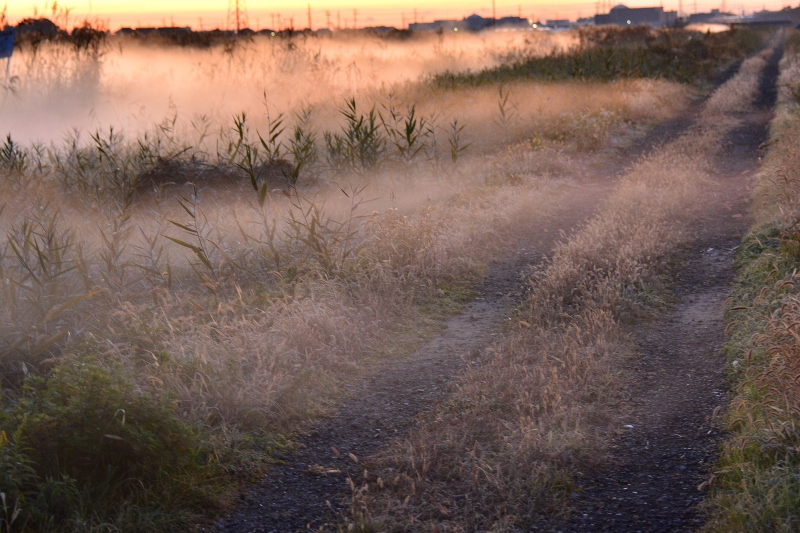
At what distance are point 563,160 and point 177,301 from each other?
20.9 ft

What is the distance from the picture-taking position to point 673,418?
362cm

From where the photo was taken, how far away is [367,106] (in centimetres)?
1290

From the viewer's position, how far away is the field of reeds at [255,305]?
2.96 metres

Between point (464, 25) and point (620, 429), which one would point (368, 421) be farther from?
point (464, 25)

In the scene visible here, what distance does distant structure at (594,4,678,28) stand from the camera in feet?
331

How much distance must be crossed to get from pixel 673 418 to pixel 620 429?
0.98 ft

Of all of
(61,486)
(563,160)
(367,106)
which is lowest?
(61,486)

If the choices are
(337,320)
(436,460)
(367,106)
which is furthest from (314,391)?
(367,106)

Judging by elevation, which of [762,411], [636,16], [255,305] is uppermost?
[636,16]

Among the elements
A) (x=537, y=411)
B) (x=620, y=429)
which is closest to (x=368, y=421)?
(x=537, y=411)

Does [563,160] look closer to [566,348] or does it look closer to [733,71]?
[566,348]

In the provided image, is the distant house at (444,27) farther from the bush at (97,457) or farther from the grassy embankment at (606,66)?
the bush at (97,457)

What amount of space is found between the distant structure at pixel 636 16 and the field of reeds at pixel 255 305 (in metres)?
98.3

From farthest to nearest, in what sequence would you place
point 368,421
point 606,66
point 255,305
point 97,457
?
point 606,66 < point 255,305 < point 368,421 < point 97,457
